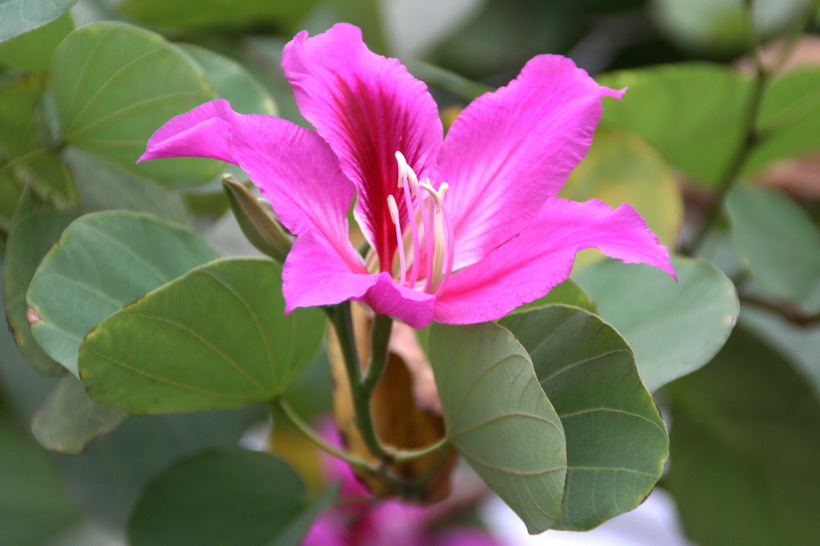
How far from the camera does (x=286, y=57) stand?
14.1 inches

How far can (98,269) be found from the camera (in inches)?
14.8

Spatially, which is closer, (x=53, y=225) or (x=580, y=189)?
(x=53, y=225)

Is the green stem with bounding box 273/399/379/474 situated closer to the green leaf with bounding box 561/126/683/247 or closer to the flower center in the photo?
the flower center

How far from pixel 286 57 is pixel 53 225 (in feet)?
0.45

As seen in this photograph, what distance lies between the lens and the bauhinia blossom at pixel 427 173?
0.34 metres

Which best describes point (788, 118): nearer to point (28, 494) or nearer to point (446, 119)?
point (446, 119)

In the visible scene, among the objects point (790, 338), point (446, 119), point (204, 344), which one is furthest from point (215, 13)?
point (790, 338)

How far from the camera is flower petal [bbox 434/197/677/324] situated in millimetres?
338

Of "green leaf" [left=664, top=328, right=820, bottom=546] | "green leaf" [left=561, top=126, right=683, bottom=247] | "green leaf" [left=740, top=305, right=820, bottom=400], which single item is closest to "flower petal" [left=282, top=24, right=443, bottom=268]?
"green leaf" [left=561, top=126, right=683, bottom=247]

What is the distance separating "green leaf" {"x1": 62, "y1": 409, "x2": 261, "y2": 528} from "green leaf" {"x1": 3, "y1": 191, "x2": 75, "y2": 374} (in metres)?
0.21

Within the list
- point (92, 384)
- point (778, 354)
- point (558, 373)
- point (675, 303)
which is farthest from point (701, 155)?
point (92, 384)

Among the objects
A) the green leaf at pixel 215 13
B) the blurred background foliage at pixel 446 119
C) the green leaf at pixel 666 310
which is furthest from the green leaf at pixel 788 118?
the green leaf at pixel 215 13

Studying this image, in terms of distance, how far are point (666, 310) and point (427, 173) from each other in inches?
5.6

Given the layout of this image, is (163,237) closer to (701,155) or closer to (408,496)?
(408,496)
